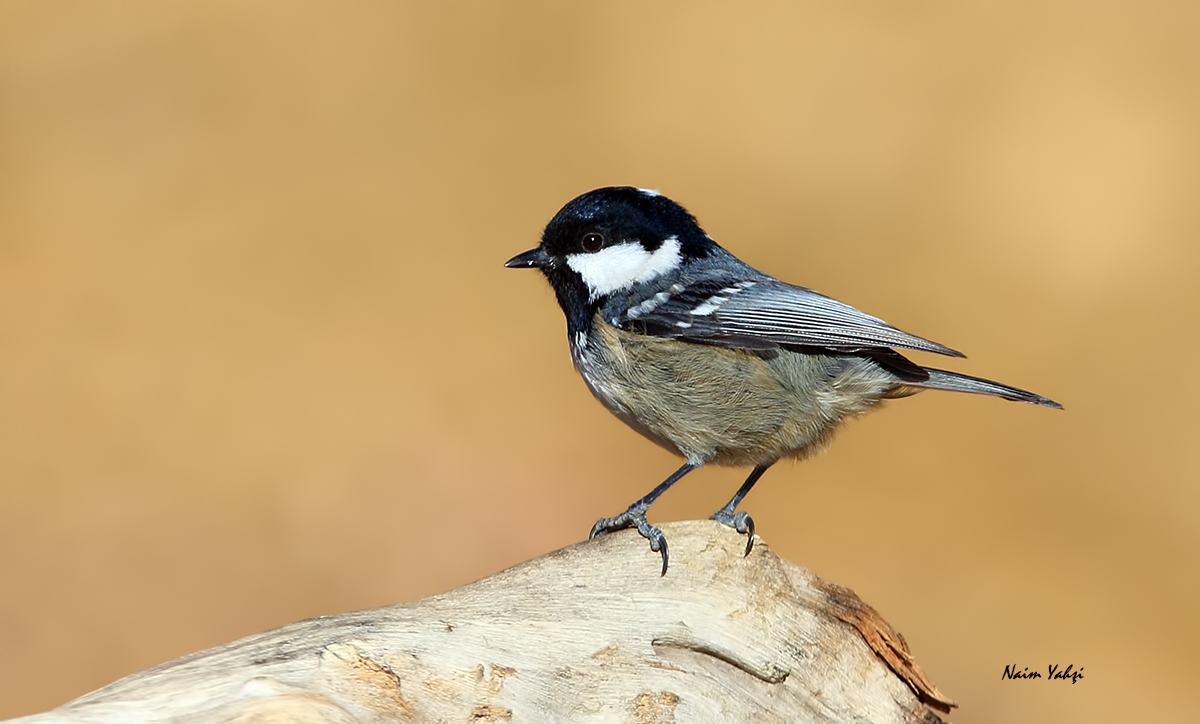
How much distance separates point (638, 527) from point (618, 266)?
117 cm

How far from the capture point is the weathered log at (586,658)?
2066 mm

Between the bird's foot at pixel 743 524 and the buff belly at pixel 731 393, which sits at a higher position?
the buff belly at pixel 731 393

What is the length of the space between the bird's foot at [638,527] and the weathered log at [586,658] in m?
0.04

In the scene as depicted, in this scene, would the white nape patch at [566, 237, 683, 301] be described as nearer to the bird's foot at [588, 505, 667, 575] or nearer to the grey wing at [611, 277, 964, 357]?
the grey wing at [611, 277, 964, 357]

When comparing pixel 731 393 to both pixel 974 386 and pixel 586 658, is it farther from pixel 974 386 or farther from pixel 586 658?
pixel 586 658

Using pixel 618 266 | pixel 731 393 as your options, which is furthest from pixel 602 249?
pixel 731 393

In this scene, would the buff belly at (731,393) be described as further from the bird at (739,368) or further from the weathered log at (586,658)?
the weathered log at (586,658)

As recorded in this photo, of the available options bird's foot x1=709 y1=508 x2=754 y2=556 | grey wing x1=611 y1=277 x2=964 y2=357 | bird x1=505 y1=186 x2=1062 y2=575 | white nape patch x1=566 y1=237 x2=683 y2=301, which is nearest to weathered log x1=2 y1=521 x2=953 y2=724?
bird's foot x1=709 y1=508 x2=754 y2=556

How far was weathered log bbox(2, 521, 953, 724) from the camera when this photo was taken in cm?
207

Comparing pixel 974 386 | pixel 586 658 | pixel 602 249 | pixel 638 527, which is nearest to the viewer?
pixel 586 658

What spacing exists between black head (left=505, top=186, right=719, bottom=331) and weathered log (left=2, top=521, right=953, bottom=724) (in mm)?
1098

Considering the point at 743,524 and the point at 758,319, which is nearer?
the point at 743,524

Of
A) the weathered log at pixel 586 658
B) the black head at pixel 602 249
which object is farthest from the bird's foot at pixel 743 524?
the black head at pixel 602 249

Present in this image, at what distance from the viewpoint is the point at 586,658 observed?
259 cm
